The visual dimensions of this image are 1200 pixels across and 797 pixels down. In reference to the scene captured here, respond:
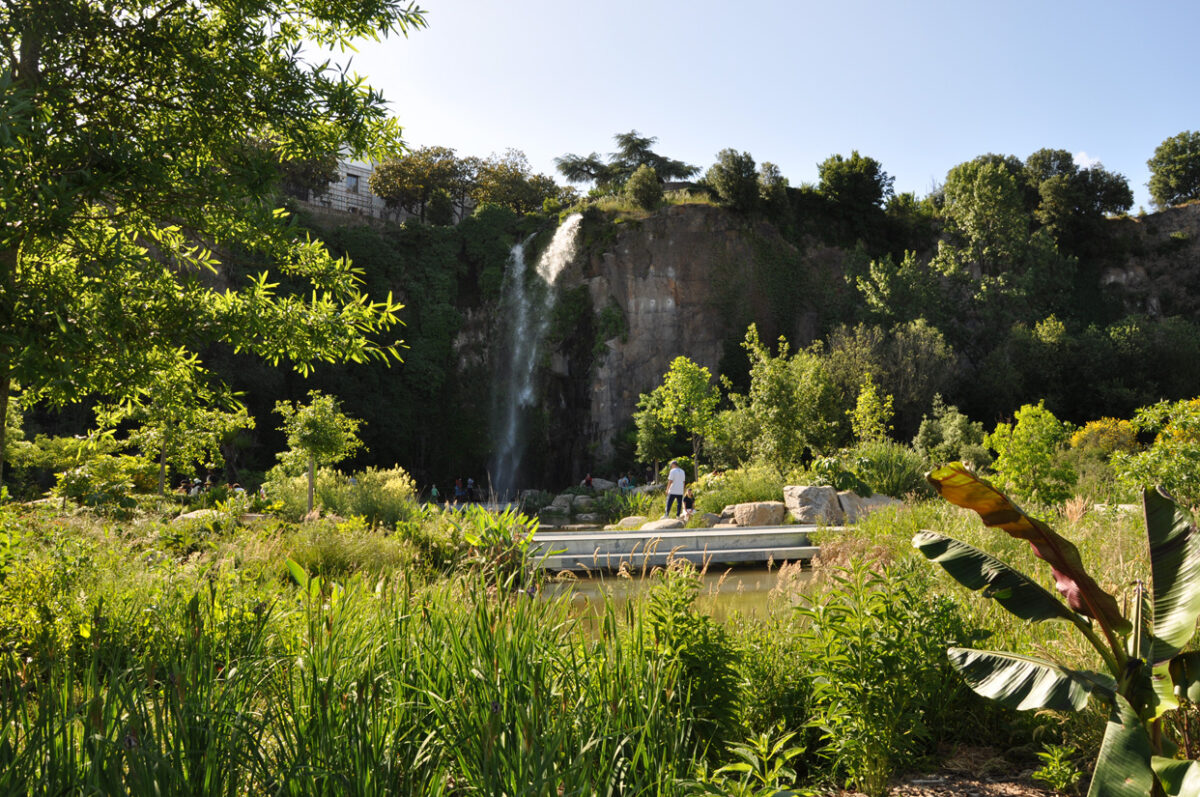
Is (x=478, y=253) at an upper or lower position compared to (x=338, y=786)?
Answer: upper

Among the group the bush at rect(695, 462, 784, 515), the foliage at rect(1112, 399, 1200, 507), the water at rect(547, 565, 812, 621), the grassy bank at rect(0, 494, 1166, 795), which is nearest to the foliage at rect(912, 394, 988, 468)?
the bush at rect(695, 462, 784, 515)

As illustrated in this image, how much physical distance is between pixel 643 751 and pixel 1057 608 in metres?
1.90

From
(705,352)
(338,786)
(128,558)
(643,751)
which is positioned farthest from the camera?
(705,352)

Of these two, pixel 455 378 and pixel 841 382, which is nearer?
pixel 841 382

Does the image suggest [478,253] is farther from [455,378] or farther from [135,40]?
[135,40]

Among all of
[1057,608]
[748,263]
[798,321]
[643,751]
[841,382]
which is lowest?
[643,751]

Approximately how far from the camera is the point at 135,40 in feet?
12.1

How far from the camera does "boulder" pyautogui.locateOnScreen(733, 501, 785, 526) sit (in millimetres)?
13742

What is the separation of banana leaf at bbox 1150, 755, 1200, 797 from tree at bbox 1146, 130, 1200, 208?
143ft

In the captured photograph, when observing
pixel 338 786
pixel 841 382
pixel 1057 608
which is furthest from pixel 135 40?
pixel 841 382

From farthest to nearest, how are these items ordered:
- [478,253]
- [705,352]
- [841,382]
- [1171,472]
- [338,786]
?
[478,253] → [705,352] → [841,382] → [1171,472] → [338,786]

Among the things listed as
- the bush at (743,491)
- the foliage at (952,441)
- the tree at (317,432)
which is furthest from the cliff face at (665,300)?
the tree at (317,432)

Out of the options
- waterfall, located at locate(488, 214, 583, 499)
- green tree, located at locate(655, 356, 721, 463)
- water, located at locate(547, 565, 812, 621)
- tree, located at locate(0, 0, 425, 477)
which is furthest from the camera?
waterfall, located at locate(488, 214, 583, 499)

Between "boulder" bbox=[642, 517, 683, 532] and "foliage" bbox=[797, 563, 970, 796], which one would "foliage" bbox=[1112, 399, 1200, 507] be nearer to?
"foliage" bbox=[797, 563, 970, 796]
